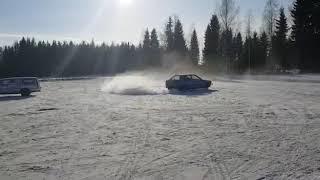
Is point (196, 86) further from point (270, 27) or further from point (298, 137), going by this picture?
point (270, 27)

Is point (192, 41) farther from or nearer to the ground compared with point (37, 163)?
farther from the ground

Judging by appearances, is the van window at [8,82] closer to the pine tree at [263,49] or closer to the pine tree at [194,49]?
the pine tree at [263,49]

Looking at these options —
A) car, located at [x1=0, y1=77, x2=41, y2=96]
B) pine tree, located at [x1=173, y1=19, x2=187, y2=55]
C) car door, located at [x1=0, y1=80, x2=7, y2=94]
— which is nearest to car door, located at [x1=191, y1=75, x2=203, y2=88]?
car, located at [x1=0, y1=77, x2=41, y2=96]

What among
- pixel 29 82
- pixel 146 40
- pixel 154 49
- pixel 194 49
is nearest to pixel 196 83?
pixel 29 82

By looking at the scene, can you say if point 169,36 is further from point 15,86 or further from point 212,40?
point 15,86

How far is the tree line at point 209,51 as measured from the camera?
2980 inches

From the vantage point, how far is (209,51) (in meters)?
95.6

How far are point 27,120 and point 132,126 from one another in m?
5.43

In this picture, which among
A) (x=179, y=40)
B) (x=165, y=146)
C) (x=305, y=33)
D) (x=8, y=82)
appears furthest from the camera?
(x=179, y=40)

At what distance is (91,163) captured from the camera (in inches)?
405

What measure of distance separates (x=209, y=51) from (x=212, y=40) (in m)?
2.42

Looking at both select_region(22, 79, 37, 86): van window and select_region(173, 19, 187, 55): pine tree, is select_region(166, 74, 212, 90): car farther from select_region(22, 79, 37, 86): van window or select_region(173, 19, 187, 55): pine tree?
select_region(173, 19, 187, 55): pine tree

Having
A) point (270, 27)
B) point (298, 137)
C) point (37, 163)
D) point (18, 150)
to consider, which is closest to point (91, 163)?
point (37, 163)

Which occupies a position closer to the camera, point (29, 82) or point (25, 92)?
point (25, 92)
